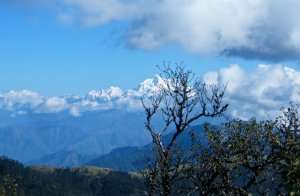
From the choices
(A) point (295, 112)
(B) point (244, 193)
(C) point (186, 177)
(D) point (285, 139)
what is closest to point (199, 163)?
(C) point (186, 177)

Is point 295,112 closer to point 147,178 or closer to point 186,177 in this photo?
point 186,177

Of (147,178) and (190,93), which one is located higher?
(190,93)

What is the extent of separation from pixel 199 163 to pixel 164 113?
5.71 metres

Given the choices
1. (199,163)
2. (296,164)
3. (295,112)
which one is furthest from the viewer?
(295,112)

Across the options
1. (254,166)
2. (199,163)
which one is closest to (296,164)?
(254,166)

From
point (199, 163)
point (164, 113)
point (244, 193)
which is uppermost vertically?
point (164, 113)

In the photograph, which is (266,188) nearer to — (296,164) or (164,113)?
(296,164)

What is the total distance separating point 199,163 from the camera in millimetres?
50281

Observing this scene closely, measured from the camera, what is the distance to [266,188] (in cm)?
5288

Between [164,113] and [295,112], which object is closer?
[164,113]

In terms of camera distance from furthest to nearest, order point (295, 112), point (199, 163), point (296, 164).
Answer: point (295, 112) → point (199, 163) → point (296, 164)

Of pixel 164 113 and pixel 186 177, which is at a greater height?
pixel 164 113

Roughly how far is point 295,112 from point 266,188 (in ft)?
26.4

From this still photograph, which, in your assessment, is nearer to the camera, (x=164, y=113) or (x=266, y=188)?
(x=164, y=113)
